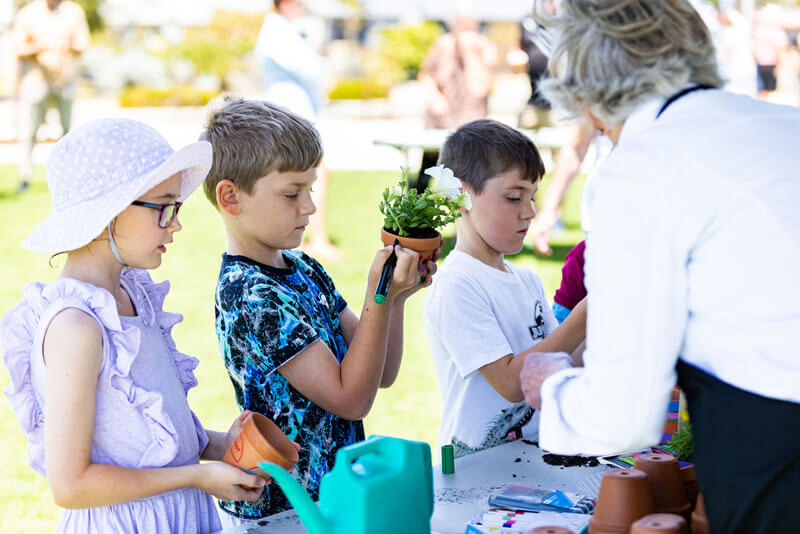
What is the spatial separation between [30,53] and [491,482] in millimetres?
8947

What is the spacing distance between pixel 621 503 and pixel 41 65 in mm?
9407

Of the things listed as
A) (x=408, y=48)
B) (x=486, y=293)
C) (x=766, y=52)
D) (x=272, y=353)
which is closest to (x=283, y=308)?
(x=272, y=353)

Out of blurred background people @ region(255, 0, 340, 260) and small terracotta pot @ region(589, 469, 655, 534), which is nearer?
small terracotta pot @ region(589, 469, 655, 534)

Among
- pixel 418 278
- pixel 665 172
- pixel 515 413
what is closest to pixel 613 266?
pixel 665 172

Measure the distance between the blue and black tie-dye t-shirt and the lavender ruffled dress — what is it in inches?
8.0

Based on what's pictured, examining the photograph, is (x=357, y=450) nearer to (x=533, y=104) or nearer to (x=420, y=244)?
(x=420, y=244)

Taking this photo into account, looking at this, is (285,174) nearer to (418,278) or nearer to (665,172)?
(418,278)

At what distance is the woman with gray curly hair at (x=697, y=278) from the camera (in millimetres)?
1300

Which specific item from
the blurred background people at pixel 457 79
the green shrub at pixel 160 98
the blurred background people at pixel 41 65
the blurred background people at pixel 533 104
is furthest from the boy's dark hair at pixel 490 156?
the green shrub at pixel 160 98

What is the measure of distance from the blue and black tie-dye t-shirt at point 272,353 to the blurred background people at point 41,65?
27.1 ft

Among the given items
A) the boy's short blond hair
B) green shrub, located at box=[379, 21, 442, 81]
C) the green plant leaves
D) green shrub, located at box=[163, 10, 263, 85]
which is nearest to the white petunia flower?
the green plant leaves

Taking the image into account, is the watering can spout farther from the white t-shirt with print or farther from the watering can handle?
the white t-shirt with print

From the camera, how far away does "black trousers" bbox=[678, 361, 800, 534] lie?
1.31 meters

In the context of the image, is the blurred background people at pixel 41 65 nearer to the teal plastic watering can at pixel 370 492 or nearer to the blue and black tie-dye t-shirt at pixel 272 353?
the blue and black tie-dye t-shirt at pixel 272 353
